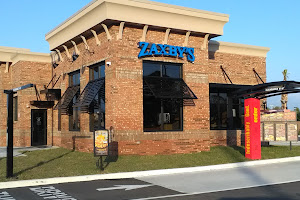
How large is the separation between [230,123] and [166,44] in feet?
25.6

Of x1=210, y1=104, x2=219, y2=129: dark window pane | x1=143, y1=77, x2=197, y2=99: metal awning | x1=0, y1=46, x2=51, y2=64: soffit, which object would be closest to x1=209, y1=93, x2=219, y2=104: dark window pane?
x1=210, y1=104, x2=219, y2=129: dark window pane

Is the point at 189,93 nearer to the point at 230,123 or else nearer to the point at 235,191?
the point at 230,123

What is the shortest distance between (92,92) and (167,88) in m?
3.74

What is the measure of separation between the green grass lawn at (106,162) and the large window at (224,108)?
341 centimetres

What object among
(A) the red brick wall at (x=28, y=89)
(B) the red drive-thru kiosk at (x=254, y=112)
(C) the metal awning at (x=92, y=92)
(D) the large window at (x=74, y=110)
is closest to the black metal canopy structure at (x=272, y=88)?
(B) the red drive-thru kiosk at (x=254, y=112)

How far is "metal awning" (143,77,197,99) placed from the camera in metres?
17.2

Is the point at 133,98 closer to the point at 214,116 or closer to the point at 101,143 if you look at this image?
the point at 101,143

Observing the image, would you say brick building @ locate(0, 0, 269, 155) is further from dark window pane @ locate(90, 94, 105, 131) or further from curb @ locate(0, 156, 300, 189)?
curb @ locate(0, 156, 300, 189)

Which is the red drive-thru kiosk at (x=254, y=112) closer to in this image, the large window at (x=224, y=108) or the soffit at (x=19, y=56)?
the large window at (x=224, y=108)

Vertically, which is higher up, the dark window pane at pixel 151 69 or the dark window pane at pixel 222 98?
the dark window pane at pixel 151 69

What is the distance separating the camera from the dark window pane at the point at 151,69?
58.0 feet

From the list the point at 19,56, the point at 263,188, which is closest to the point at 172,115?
the point at 263,188

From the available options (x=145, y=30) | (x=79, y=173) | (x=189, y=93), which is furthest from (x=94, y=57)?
(x=79, y=173)

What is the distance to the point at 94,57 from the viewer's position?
1856 centimetres
